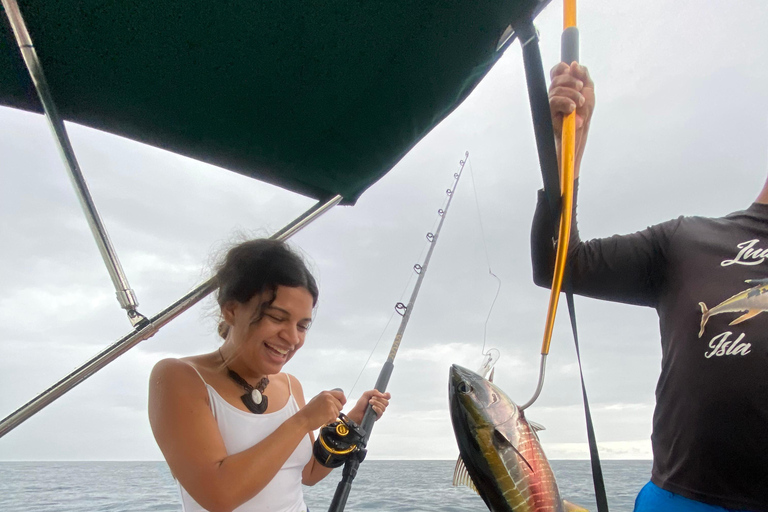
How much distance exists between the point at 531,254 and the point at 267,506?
4.08ft

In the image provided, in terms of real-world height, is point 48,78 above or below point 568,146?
above

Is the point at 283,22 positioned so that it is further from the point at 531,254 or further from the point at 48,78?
the point at 531,254

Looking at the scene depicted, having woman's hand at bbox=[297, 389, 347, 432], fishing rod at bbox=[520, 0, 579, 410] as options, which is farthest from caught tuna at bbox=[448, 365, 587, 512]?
woman's hand at bbox=[297, 389, 347, 432]

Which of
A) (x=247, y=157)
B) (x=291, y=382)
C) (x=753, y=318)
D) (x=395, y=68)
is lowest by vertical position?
(x=753, y=318)

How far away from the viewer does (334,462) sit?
6.18 ft

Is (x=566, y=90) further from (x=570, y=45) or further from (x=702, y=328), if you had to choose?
(x=702, y=328)

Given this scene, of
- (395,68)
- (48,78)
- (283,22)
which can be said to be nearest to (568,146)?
(395,68)

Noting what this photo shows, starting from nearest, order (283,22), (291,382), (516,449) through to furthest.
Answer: (516,449)
(283,22)
(291,382)

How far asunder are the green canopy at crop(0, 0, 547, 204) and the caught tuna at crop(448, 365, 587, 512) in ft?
2.90

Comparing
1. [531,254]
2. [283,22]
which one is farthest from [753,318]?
[283,22]

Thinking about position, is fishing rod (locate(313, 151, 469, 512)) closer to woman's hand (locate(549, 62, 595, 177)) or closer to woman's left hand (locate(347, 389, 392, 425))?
woman's left hand (locate(347, 389, 392, 425))

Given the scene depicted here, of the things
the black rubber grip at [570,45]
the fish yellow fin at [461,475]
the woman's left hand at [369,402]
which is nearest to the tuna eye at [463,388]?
the fish yellow fin at [461,475]

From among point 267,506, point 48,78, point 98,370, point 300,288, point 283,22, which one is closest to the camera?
point 283,22

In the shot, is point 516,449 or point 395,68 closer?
point 516,449
